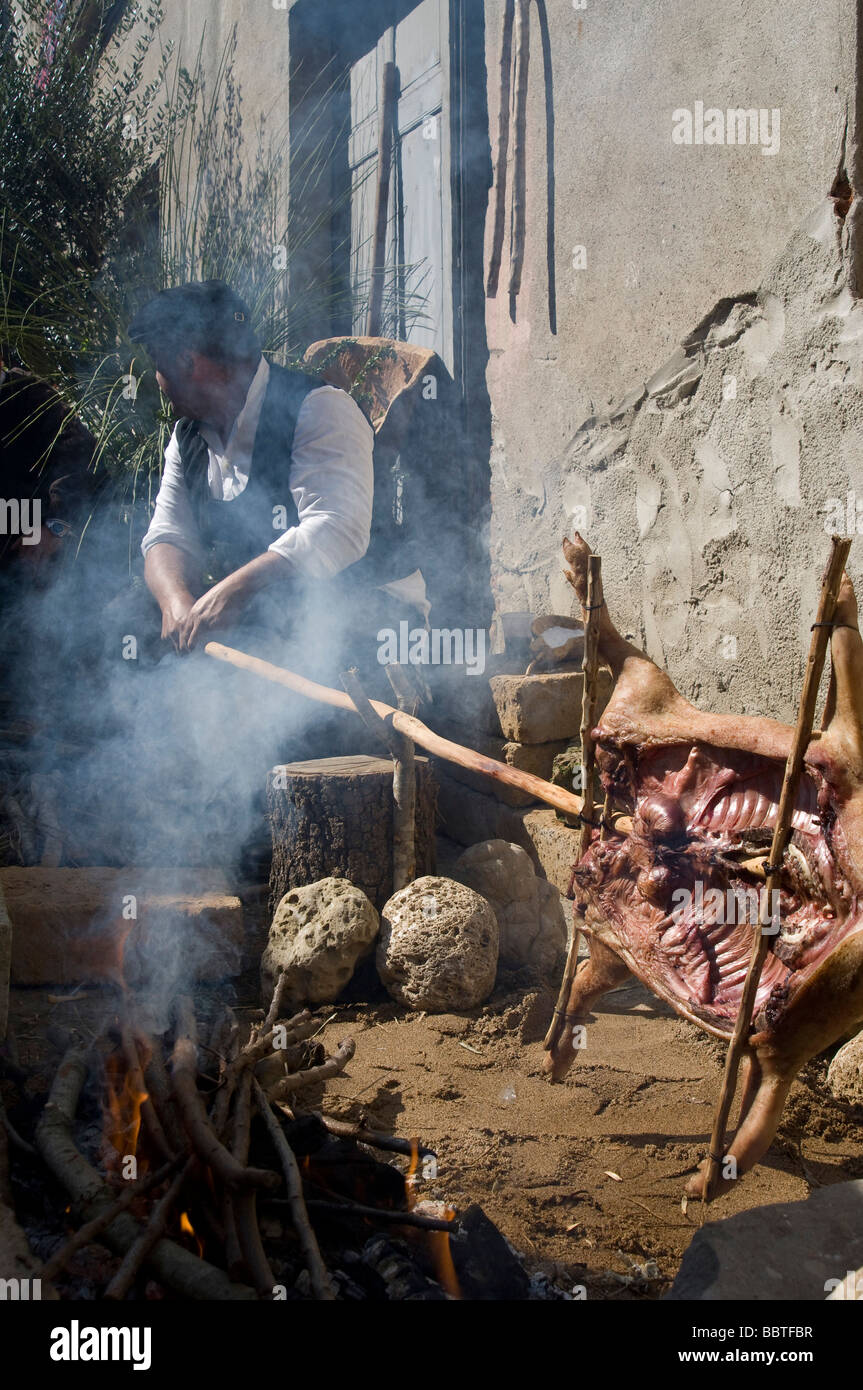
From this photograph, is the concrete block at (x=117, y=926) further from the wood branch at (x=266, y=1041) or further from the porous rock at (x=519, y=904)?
the porous rock at (x=519, y=904)

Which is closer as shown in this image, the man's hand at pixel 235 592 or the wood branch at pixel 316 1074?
the wood branch at pixel 316 1074

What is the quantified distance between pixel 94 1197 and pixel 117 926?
1.49 meters

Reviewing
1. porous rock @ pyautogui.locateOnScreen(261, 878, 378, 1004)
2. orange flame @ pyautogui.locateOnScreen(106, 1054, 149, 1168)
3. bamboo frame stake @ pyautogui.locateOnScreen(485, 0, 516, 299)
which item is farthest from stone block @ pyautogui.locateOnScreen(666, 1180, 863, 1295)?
bamboo frame stake @ pyautogui.locateOnScreen(485, 0, 516, 299)

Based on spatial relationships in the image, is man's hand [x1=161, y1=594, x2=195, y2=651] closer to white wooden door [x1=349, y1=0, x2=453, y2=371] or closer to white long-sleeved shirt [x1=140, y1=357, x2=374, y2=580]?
white long-sleeved shirt [x1=140, y1=357, x2=374, y2=580]

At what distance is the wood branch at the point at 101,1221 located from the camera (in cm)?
179

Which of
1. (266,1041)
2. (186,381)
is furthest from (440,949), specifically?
(186,381)

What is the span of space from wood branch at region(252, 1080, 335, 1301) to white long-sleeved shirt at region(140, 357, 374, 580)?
7.81 feet

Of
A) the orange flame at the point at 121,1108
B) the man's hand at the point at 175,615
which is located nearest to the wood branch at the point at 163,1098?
the orange flame at the point at 121,1108

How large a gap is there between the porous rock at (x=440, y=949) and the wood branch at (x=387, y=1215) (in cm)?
132

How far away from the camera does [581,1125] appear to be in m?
2.62

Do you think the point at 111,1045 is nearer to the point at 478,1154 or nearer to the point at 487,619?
the point at 478,1154

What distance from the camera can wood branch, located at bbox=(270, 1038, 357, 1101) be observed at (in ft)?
8.13

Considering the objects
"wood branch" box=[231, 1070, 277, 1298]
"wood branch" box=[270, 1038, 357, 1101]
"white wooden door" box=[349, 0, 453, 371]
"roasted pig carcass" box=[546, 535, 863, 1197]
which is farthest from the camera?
"white wooden door" box=[349, 0, 453, 371]
